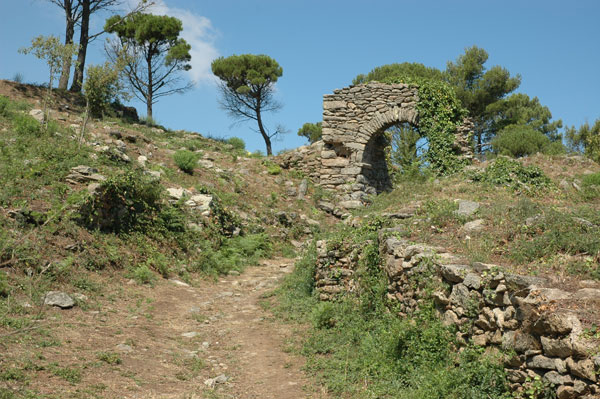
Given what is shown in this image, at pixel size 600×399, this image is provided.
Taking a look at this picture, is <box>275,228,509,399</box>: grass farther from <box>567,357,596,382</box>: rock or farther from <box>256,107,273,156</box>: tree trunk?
<box>256,107,273,156</box>: tree trunk

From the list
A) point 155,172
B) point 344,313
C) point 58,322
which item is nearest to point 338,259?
point 344,313

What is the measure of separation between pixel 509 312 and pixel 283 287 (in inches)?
207

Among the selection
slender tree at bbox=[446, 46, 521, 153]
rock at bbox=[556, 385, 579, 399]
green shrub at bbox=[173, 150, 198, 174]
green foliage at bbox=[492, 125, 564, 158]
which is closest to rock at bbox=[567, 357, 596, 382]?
rock at bbox=[556, 385, 579, 399]

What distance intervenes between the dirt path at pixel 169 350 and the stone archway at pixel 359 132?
325 inches

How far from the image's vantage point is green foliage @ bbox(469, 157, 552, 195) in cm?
963

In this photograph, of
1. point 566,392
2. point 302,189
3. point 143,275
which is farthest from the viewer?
point 302,189

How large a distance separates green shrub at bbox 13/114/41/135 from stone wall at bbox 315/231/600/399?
992 centimetres

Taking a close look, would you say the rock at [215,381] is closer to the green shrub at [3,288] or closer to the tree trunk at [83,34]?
the green shrub at [3,288]

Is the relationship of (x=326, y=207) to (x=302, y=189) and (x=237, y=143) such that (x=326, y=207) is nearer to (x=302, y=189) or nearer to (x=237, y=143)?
(x=302, y=189)

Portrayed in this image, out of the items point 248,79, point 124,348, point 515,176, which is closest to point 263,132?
point 248,79

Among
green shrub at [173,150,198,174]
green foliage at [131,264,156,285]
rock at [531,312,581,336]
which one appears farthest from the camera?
green shrub at [173,150,198,174]

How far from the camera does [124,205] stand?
9.95m

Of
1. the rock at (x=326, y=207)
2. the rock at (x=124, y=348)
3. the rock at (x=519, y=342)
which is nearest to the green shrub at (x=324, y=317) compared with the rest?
the rock at (x=124, y=348)

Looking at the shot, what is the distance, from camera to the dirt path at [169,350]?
4.86 meters
